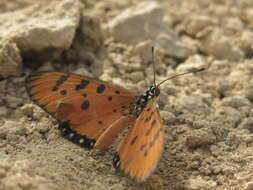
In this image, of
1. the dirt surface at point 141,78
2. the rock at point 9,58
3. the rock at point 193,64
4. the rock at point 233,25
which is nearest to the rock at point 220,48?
the dirt surface at point 141,78

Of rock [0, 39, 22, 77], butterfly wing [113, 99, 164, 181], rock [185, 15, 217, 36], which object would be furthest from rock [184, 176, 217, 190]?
rock [185, 15, 217, 36]

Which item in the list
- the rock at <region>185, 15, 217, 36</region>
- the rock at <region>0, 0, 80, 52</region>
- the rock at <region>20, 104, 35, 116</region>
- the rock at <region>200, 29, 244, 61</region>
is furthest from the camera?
the rock at <region>185, 15, 217, 36</region>

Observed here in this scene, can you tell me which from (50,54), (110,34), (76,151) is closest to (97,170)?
(76,151)

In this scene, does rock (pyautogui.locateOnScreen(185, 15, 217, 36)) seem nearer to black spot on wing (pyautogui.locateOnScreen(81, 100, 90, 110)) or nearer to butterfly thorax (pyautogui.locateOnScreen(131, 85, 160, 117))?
butterfly thorax (pyautogui.locateOnScreen(131, 85, 160, 117))

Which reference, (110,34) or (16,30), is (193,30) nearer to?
(110,34)

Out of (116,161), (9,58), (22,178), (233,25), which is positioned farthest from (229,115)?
(9,58)

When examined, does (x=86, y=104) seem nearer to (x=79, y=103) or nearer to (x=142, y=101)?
(x=79, y=103)

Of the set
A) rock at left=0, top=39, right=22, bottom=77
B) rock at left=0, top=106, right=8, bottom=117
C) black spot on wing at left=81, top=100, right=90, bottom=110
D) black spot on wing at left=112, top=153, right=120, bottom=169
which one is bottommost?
black spot on wing at left=112, top=153, right=120, bottom=169
